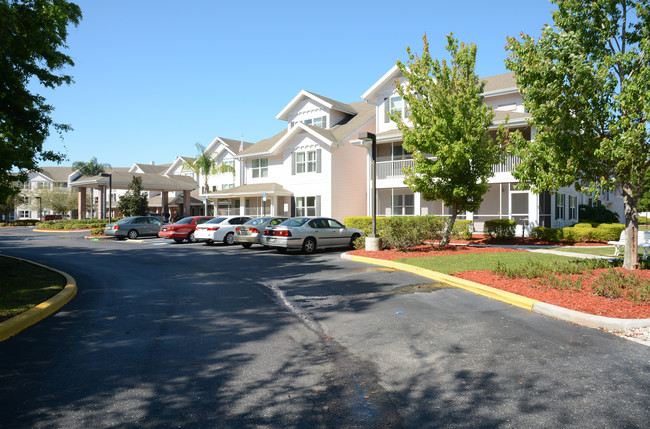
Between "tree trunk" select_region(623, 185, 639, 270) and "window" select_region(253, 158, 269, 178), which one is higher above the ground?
"window" select_region(253, 158, 269, 178)

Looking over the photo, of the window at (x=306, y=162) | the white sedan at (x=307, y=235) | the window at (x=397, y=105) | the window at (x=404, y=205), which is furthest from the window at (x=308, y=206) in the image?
the white sedan at (x=307, y=235)

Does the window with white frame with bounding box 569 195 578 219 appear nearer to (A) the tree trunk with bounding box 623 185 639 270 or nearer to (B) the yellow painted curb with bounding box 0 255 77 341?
(A) the tree trunk with bounding box 623 185 639 270

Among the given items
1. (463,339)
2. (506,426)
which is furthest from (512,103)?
(506,426)

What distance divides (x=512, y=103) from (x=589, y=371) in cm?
2410

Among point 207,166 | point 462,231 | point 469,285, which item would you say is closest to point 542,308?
point 469,285

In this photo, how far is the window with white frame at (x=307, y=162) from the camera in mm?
30922

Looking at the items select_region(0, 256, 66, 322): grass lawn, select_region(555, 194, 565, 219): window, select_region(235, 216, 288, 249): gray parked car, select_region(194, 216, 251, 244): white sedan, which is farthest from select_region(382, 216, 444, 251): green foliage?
select_region(555, 194, 565, 219): window

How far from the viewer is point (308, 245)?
16.9 meters

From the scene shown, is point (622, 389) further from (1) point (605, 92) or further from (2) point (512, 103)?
(2) point (512, 103)

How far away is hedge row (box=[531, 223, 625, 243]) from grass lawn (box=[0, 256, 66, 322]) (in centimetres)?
1943

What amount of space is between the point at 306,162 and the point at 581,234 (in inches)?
718

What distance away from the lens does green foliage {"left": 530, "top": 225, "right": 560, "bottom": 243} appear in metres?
20.1

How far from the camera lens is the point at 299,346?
18.2ft

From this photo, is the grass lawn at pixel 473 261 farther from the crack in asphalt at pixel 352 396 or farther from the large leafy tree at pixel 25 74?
the large leafy tree at pixel 25 74
